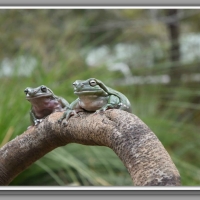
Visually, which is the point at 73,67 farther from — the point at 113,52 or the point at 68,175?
the point at 68,175

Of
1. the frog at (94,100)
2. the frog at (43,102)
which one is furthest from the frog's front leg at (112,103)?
the frog at (43,102)

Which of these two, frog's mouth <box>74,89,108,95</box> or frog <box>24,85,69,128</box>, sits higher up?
frog's mouth <box>74,89,108,95</box>

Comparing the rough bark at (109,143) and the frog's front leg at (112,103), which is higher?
the frog's front leg at (112,103)

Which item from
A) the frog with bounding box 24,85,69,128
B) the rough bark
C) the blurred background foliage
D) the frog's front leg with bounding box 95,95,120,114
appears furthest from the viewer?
the blurred background foliage

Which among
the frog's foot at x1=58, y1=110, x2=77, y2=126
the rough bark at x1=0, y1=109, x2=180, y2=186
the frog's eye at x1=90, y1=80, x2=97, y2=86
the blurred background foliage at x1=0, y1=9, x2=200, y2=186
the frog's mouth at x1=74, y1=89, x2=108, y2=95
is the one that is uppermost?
the frog's eye at x1=90, y1=80, x2=97, y2=86

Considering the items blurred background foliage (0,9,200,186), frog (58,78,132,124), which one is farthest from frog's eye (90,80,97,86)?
blurred background foliage (0,9,200,186)

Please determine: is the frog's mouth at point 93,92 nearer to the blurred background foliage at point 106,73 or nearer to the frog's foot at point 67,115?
the frog's foot at point 67,115

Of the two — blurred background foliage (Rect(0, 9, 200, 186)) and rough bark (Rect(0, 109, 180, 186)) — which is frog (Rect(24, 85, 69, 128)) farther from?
blurred background foliage (Rect(0, 9, 200, 186))

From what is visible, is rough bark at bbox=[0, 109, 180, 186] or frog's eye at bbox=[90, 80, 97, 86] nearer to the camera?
rough bark at bbox=[0, 109, 180, 186]
